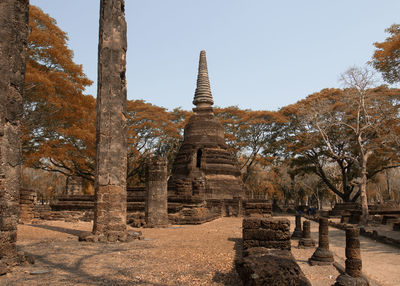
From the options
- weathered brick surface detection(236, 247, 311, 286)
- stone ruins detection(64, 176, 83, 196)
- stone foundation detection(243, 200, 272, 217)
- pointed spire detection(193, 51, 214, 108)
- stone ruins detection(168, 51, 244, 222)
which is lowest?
stone foundation detection(243, 200, 272, 217)

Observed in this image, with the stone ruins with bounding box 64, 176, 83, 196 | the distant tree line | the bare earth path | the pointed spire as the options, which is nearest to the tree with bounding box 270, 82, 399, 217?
the distant tree line

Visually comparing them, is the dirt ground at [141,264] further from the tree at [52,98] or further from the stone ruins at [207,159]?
the stone ruins at [207,159]

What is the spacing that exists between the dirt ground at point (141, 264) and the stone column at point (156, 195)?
4.38m

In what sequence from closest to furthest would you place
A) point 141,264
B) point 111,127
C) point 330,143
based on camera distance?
1. point 141,264
2. point 111,127
3. point 330,143

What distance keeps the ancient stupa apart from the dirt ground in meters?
15.3

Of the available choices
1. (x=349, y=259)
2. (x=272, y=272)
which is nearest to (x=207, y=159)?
(x=349, y=259)

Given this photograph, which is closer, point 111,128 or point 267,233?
point 267,233

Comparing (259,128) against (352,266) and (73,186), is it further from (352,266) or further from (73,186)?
(352,266)

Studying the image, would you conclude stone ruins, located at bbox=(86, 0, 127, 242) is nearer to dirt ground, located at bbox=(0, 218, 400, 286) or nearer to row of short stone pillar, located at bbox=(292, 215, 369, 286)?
dirt ground, located at bbox=(0, 218, 400, 286)

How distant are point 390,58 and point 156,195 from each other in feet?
35.4

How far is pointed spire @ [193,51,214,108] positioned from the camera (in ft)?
97.0

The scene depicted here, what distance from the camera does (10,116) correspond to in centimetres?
568

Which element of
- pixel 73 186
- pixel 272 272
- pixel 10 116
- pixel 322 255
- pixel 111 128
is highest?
pixel 111 128

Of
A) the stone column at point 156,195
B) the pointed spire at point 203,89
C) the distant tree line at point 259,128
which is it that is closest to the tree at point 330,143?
the distant tree line at point 259,128
